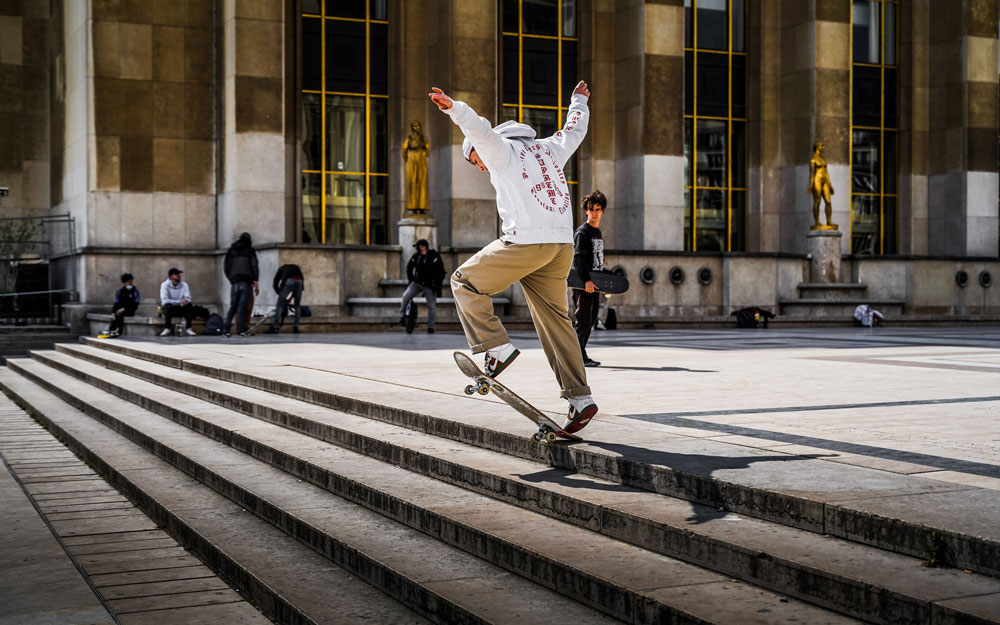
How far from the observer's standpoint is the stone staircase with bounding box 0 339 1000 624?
383cm

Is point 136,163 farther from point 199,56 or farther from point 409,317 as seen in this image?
point 409,317

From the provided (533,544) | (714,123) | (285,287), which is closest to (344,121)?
(285,287)

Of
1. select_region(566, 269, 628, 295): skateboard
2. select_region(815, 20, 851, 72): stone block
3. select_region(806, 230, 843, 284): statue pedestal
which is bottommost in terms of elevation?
select_region(566, 269, 628, 295): skateboard

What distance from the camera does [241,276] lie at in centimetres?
2089

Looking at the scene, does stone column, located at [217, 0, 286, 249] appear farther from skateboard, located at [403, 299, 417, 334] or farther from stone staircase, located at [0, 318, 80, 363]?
skateboard, located at [403, 299, 417, 334]

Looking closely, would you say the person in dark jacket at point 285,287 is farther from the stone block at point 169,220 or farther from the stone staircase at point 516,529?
the stone staircase at point 516,529

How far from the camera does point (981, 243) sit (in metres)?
32.2

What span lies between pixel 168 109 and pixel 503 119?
Answer: 30.1 feet

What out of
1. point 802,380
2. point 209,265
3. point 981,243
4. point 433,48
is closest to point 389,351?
point 802,380

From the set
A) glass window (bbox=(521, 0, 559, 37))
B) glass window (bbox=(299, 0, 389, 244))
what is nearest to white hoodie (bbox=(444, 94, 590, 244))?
glass window (bbox=(299, 0, 389, 244))

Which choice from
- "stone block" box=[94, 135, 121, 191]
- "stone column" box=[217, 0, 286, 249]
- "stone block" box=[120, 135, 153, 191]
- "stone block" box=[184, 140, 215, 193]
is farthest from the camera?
"stone block" box=[184, 140, 215, 193]

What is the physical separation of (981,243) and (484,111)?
15.7m

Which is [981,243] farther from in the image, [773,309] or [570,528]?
[570,528]

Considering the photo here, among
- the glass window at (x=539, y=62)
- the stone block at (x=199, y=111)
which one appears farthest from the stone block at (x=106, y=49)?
the glass window at (x=539, y=62)
